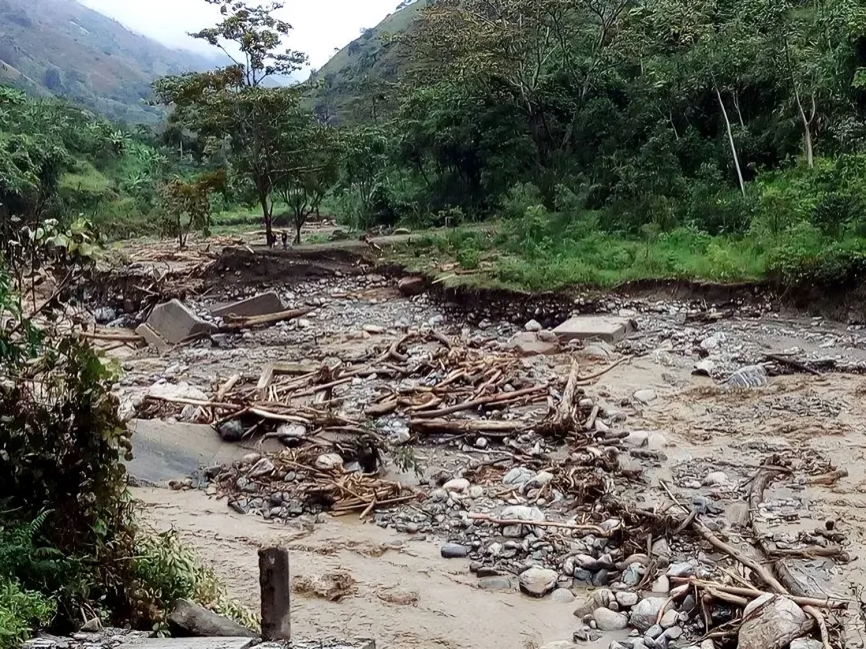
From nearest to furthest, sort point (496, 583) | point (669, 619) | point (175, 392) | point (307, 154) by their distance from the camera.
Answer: point (669, 619) < point (496, 583) < point (175, 392) < point (307, 154)

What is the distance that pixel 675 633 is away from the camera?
4.48m

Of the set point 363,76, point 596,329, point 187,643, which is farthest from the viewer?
point 363,76

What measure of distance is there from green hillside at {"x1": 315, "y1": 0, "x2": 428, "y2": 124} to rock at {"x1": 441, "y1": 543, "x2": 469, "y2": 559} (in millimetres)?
21306

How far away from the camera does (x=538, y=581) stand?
5324 millimetres

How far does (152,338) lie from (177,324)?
1.63 feet

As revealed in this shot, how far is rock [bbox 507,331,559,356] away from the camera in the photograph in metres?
11.3

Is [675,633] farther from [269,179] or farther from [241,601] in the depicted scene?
[269,179]

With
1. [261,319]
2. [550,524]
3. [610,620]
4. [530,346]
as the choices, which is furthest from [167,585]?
[261,319]

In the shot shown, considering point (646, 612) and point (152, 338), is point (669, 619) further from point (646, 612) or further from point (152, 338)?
point (152, 338)

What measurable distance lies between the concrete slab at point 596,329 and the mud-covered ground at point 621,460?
337 mm

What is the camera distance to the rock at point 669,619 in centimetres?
456

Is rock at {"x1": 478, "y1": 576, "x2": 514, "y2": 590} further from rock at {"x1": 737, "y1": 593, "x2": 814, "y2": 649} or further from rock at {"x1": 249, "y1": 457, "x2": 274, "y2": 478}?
rock at {"x1": 249, "y1": 457, "x2": 274, "y2": 478}

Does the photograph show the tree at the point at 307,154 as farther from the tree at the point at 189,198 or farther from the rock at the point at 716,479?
the rock at the point at 716,479

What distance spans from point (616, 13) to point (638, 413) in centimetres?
1429
